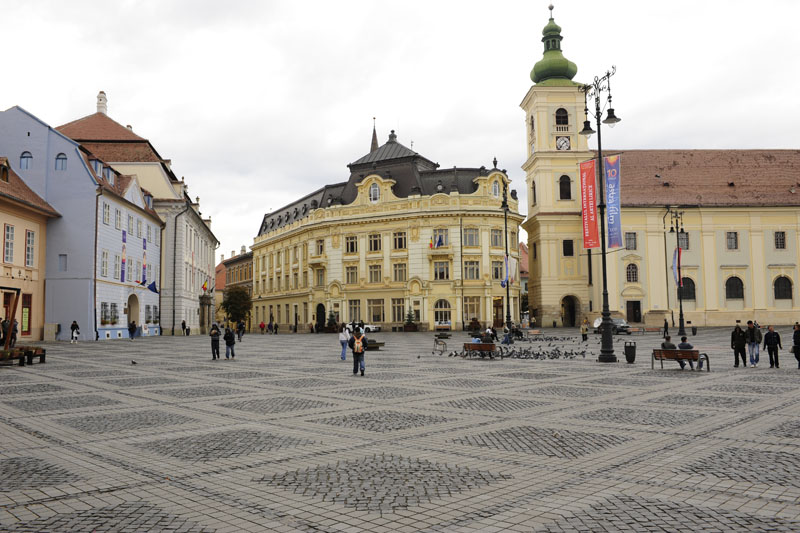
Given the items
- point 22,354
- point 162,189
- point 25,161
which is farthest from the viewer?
point 162,189

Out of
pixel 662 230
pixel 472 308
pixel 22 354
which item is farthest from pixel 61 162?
pixel 662 230

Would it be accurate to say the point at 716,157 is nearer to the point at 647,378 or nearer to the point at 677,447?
the point at 647,378

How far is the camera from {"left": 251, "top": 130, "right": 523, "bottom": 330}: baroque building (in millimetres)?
64500

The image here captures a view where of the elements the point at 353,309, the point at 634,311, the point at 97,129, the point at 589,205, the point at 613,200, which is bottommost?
the point at 634,311

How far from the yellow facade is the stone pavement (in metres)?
48.1

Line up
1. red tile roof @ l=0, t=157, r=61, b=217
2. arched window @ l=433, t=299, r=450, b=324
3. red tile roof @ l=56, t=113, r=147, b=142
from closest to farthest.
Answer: red tile roof @ l=0, t=157, r=61, b=217 → red tile roof @ l=56, t=113, r=147, b=142 → arched window @ l=433, t=299, r=450, b=324

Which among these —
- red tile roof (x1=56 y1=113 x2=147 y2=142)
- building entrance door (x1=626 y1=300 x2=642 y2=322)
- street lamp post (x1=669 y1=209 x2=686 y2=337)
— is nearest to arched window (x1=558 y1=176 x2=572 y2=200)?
street lamp post (x1=669 y1=209 x2=686 y2=337)

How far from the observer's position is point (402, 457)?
8148 millimetres

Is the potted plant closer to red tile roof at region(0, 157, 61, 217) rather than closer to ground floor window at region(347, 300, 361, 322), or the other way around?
ground floor window at region(347, 300, 361, 322)

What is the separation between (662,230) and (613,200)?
40400 mm

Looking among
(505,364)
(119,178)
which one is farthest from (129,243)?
(505,364)

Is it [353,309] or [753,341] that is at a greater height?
[353,309]

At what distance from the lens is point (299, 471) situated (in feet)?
24.5

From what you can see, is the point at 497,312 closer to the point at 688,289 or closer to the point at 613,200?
the point at 688,289
